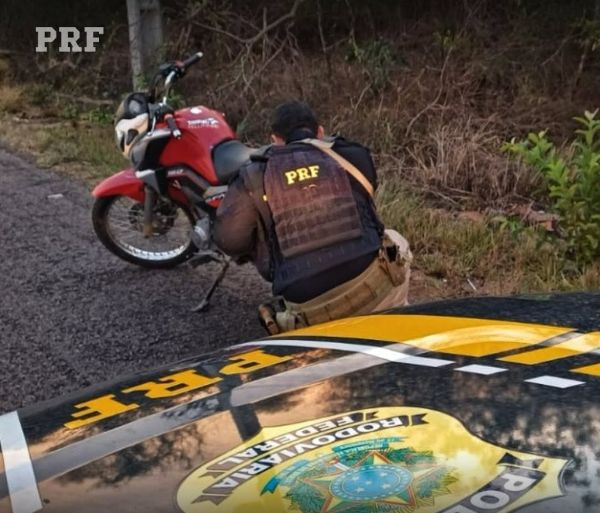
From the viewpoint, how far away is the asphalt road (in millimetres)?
4355

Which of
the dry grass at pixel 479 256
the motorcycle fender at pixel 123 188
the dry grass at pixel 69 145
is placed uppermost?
the dry grass at pixel 69 145

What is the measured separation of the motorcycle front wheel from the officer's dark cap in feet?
5.57

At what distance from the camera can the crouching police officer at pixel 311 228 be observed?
3650 millimetres

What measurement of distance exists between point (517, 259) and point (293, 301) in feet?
6.80

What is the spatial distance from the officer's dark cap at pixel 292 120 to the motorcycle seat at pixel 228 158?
94 cm

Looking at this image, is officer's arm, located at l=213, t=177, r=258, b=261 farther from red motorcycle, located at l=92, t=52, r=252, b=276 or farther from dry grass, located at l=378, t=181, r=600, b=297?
dry grass, located at l=378, t=181, r=600, b=297

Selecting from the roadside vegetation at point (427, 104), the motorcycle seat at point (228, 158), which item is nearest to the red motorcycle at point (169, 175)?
the motorcycle seat at point (228, 158)

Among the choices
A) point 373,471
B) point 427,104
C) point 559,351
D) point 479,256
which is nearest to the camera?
point 373,471

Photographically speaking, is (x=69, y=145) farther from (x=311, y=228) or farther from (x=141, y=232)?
(x=311, y=228)

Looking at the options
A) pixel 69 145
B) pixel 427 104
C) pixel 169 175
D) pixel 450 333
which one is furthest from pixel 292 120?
pixel 69 145

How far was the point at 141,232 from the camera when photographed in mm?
5656

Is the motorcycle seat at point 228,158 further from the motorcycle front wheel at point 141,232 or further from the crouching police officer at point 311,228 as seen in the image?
the crouching police officer at point 311,228

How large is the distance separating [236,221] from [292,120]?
50cm

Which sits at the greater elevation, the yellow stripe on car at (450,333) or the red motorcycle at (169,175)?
the red motorcycle at (169,175)
